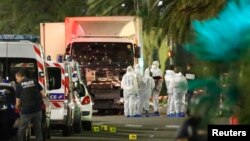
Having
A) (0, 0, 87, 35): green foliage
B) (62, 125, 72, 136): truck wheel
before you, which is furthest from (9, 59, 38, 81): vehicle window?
(0, 0, 87, 35): green foliage

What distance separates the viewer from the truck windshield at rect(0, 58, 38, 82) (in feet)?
50.9

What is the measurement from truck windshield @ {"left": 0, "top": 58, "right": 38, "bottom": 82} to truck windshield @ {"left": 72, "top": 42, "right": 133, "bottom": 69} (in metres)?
11.7

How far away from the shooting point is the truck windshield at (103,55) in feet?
92.2

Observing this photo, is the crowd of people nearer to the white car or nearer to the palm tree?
the palm tree

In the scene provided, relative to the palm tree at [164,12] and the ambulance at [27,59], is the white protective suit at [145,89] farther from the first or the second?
the ambulance at [27,59]

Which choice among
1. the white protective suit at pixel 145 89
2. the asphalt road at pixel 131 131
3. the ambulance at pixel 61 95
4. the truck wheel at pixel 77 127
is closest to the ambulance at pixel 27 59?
the ambulance at pixel 61 95

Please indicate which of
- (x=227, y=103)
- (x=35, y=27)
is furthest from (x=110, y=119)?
(x=227, y=103)

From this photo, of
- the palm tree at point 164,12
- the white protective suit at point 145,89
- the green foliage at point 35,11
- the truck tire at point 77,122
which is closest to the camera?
the palm tree at point 164,12

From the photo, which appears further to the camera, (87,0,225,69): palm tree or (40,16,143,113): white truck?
(40,16,143,113): white truck

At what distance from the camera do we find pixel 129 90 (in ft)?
89.3

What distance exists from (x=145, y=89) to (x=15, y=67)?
42.4 feet

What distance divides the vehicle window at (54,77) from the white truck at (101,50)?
965 cm

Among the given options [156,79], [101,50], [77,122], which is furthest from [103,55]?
[77,122]

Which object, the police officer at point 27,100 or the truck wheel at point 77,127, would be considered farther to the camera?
the truck wheel at point 77,127
